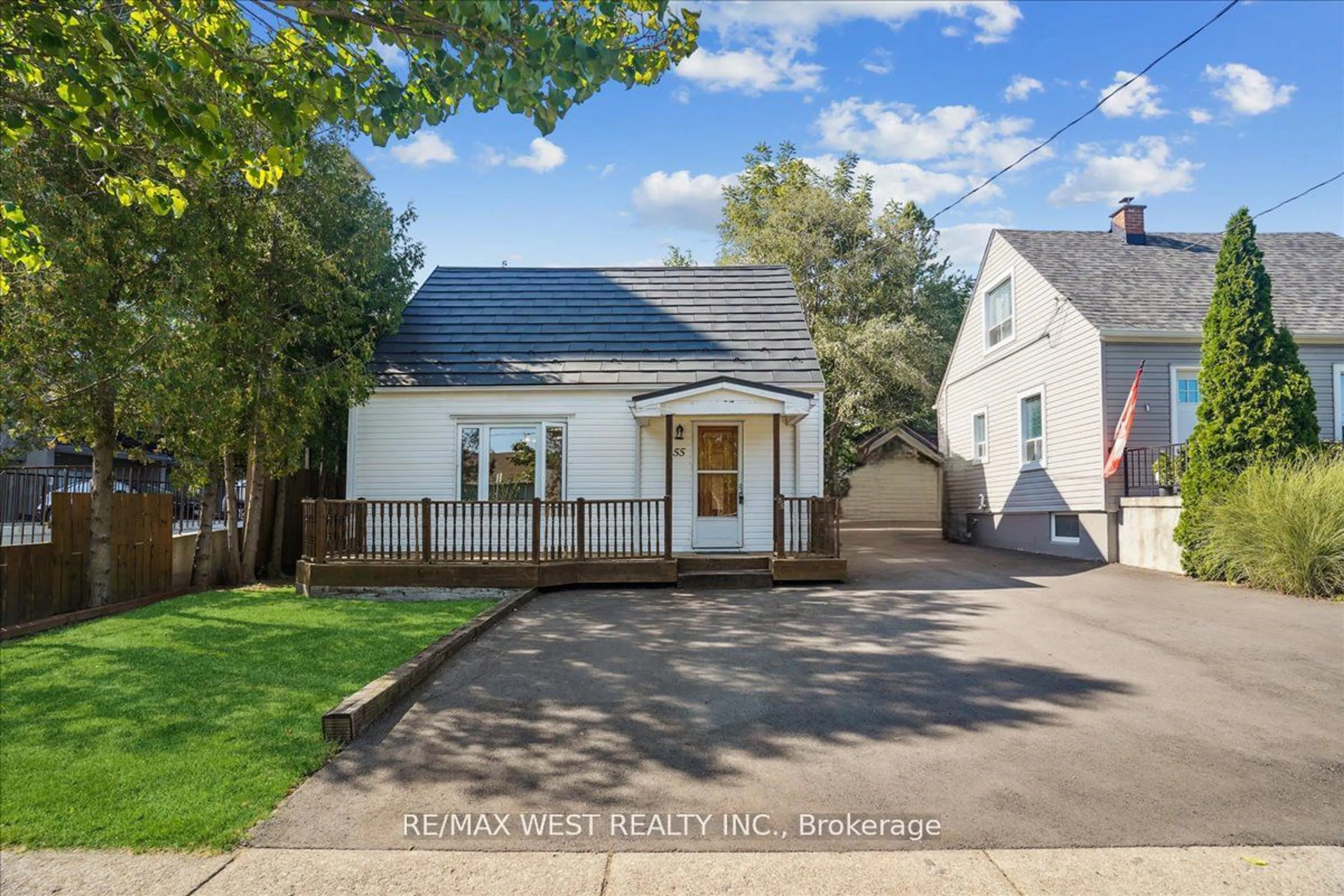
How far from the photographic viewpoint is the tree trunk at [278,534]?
1315cm

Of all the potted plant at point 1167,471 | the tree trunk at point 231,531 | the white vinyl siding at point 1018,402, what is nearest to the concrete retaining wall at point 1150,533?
the potted plant at point 1167,471

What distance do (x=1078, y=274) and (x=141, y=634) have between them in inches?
710

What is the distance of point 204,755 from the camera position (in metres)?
4.31

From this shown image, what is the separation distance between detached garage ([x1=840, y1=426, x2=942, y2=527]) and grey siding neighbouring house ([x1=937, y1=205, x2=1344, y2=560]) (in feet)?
29.4

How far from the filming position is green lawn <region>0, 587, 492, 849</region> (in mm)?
3617

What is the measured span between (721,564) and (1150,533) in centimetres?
773

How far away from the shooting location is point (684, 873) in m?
3.16

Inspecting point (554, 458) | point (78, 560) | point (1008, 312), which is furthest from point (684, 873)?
point (1008, 312)

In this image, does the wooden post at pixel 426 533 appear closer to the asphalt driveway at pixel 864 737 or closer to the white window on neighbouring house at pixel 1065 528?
the asphalt driveway at pixel 864 737

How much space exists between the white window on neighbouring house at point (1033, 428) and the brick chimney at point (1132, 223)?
4970 mm

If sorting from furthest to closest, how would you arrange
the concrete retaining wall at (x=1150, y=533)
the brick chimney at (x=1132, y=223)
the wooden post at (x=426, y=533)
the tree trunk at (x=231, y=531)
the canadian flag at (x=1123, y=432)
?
the brick chimney at (x=1132, y=223), the canadian flag at (x=1123, y=432), the concrete retaining wall at (x=1150, y=533), the tree trunk at (x=231, y=531), the wooden post at (x=426, y=533)

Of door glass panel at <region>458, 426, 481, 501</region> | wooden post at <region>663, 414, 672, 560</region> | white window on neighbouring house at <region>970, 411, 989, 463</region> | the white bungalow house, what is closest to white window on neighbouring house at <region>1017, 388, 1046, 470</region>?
white window on neighbouring house at <region>970, 411, 989, 463</region>

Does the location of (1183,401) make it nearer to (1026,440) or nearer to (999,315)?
(1026,440)

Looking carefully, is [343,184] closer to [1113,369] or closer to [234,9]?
[234,9]
